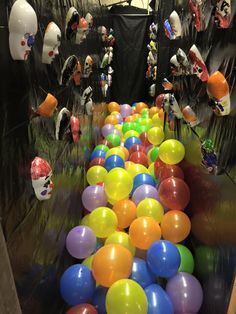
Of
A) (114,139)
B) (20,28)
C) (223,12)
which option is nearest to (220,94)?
(223,12)

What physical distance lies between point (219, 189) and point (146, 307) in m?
0.60

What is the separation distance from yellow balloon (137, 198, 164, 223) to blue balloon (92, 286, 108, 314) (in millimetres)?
526

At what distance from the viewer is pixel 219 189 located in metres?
1.28

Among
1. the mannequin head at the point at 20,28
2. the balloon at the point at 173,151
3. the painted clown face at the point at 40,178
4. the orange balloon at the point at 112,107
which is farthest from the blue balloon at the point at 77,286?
the orange balloon at the point at 112,107

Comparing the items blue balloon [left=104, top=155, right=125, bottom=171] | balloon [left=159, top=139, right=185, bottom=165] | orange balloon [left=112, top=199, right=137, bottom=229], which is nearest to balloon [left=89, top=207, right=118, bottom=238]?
orange balloon [left=112, top=199, right=137, bottom=229]

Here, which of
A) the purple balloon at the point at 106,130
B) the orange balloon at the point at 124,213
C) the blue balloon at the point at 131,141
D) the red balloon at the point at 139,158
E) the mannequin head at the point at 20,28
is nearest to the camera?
the mannequin head at the point at 20,28

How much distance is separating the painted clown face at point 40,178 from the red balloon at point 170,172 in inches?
49.1

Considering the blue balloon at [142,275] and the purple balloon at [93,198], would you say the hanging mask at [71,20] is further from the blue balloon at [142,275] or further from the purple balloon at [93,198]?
the blue balloon at [142,275]

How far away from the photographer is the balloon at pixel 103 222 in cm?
180

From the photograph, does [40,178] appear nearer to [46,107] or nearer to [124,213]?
[46,107]

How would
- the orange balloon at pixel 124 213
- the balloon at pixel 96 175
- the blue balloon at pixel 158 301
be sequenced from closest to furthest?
the blue balloon at pixel 158 301
the orange balloon at pixel 124 213
the balloon at pixel 96 175

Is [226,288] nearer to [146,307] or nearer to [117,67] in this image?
[146,307]

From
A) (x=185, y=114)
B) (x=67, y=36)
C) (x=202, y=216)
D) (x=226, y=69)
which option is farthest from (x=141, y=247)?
(x=67, y=36)

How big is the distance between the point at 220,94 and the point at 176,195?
92 cm
